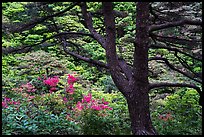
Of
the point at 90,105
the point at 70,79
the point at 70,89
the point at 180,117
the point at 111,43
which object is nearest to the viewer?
the point at 111,43

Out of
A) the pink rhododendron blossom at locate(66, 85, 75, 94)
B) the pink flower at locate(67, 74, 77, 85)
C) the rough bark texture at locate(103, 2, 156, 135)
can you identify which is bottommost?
the pink rhododendron blossom at locate(66, 85, 75, 94)

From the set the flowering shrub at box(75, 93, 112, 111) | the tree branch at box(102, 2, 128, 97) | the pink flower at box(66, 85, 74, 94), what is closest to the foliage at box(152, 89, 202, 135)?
the flowering shrub at box(75, 93, 112, 111)

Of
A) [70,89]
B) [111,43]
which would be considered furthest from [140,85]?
[70,89]

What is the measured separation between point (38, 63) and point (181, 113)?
444cm

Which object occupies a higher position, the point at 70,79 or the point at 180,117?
the point at 70,79

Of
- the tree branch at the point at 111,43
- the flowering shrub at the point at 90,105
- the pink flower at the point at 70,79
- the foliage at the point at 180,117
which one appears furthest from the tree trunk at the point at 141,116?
the pink flower at the point at 70,79

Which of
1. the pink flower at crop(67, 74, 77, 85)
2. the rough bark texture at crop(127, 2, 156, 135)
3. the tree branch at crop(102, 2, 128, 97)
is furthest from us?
the pink flower at crop(67, 74, 77, 85)

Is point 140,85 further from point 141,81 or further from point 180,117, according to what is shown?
point 180,117

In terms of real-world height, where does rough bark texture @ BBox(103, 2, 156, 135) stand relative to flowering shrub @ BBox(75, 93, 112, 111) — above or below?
above

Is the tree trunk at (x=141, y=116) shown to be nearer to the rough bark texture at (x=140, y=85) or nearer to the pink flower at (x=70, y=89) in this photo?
the rough bark texture at (x=140, y=85)

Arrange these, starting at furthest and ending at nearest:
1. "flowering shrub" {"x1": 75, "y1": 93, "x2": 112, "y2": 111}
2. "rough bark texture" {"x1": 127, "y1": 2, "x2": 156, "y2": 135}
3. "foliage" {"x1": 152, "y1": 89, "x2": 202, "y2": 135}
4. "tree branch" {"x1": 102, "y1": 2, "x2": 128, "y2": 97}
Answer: "flowering shrub" {"x1": 75, "y1": 93, "x2": 112, "y2": 111}, "foliage" {"x1": 152, "y1": 89, "x2": 202, "y2": 135}, "tree branch" {"x1": 102, "y1": 2, "x2": 128, "y2": 97}, "rough bark texture" {"x1": 127, "y1": 2, "x2": 156, "y2": 135}

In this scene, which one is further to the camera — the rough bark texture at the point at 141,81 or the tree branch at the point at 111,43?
the tree branch at the point at 111,43

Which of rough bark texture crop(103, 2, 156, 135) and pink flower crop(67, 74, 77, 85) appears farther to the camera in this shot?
pink flower crop(67, 74, 77, 85)

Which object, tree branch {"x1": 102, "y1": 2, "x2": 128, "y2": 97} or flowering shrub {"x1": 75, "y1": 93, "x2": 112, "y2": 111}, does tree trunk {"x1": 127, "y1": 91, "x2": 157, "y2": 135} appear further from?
flowering shrub {"x1": 75, "y1": 93, "x2": 112, "y2": 111}
